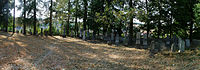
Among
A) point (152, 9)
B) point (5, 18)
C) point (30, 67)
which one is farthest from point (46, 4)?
point (30, 67)

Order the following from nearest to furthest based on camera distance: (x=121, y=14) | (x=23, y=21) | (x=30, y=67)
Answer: (x=30, y=67) < (x=121, y=14) < (x=23, y=21)

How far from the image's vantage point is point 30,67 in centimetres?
668

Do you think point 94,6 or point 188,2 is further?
point 94,6

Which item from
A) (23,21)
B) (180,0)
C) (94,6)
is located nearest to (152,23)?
(180,0)

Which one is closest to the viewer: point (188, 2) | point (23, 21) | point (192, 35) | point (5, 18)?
point (188, 2)

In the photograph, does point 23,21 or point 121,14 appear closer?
point 121,14

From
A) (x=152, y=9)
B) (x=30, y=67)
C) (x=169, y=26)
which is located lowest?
(x=30, y=67)

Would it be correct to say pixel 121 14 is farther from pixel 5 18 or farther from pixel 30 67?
pixel 5 18

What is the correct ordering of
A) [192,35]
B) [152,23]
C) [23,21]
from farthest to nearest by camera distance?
[23,21] < [152,23] < [192,35]

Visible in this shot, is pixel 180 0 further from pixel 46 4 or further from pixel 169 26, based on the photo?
pixel 46 4

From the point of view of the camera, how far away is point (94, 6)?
22484 mm

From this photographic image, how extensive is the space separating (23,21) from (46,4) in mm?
4363

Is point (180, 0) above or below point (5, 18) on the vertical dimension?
above

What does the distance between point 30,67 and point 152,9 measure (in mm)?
19702
